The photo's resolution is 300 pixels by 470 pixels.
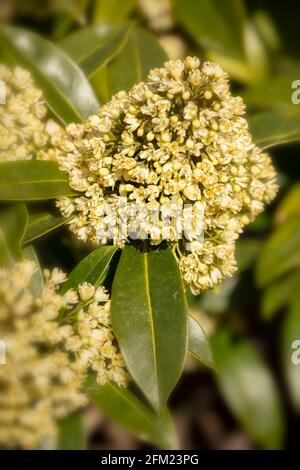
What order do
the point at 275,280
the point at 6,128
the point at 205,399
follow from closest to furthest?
1. the point at 6,128
2. the point at 275,280
3. the point at 205,399

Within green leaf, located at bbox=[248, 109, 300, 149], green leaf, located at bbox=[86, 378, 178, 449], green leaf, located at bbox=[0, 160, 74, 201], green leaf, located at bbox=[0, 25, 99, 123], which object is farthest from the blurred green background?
green leaf, located at bbox=[86, 378, 178, 449]

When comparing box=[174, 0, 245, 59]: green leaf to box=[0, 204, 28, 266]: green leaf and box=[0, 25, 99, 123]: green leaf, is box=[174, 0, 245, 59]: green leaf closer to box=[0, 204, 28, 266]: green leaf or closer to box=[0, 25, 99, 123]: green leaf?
box=[0, 25, 99, 123]: green leaf

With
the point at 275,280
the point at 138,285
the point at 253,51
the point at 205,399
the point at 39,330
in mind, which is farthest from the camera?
the point at 205,399

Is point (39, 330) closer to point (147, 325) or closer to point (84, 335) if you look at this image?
point (84, 335)

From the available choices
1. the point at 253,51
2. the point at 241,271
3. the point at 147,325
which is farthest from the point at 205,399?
the point at 147,325

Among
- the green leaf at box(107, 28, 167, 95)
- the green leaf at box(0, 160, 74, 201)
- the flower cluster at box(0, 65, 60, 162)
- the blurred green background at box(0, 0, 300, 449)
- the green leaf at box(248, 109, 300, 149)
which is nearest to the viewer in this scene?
the green leaf at box(0, 160, 74, 201)

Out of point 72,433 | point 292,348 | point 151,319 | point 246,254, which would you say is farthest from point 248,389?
point 151,319
